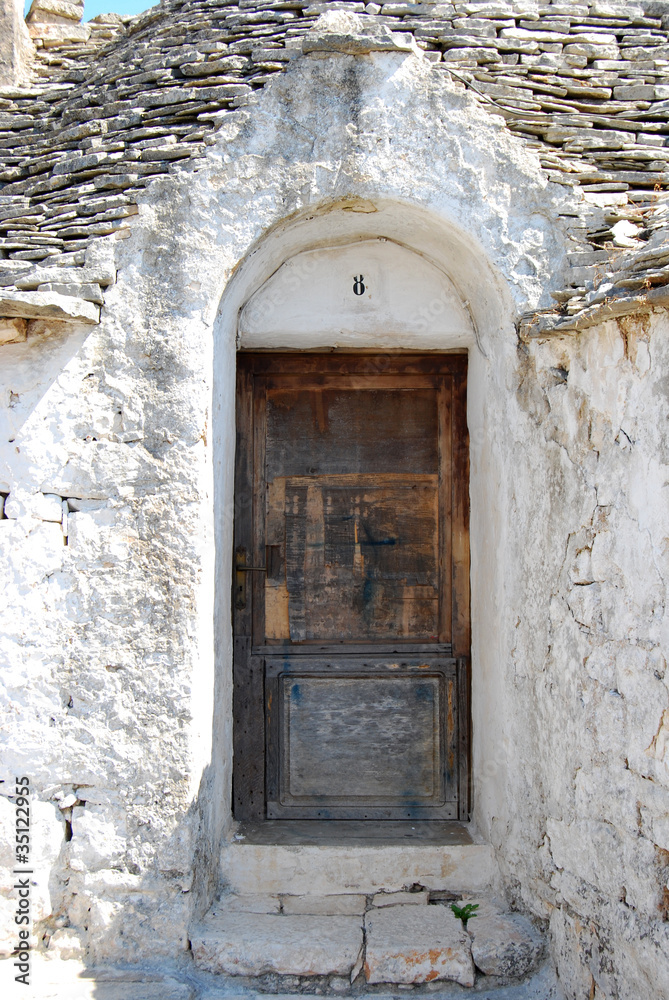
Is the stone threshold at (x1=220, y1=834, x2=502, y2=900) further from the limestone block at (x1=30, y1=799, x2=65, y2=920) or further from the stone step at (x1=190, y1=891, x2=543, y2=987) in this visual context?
the limestone block at (x1=30, y1=799, x2=65, y2=920)

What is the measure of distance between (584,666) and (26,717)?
2.27 m

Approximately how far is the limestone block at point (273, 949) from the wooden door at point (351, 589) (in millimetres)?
608

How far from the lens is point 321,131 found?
10.2 feet

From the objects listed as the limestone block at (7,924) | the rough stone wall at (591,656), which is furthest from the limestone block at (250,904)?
the rough stone wall at (591,656)

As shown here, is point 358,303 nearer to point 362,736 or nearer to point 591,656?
point 591,656

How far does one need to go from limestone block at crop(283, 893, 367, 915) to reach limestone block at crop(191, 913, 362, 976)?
151 millimetres

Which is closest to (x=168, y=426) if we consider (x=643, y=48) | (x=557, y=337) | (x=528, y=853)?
(x=557, y=337)

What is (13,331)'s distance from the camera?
2977 mm

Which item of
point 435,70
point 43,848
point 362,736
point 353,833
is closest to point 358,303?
point 435,70

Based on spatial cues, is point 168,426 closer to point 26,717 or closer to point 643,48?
point 26,717

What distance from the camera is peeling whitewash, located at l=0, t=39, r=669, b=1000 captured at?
2.92 meters

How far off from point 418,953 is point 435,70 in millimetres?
3695

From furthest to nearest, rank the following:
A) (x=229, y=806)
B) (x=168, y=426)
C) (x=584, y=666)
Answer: (x=229, y=806) → (x=168, y=426) → (x=584, y=666)

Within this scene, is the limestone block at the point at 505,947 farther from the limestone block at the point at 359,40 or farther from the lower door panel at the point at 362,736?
the limestone block at the point at 359,40
